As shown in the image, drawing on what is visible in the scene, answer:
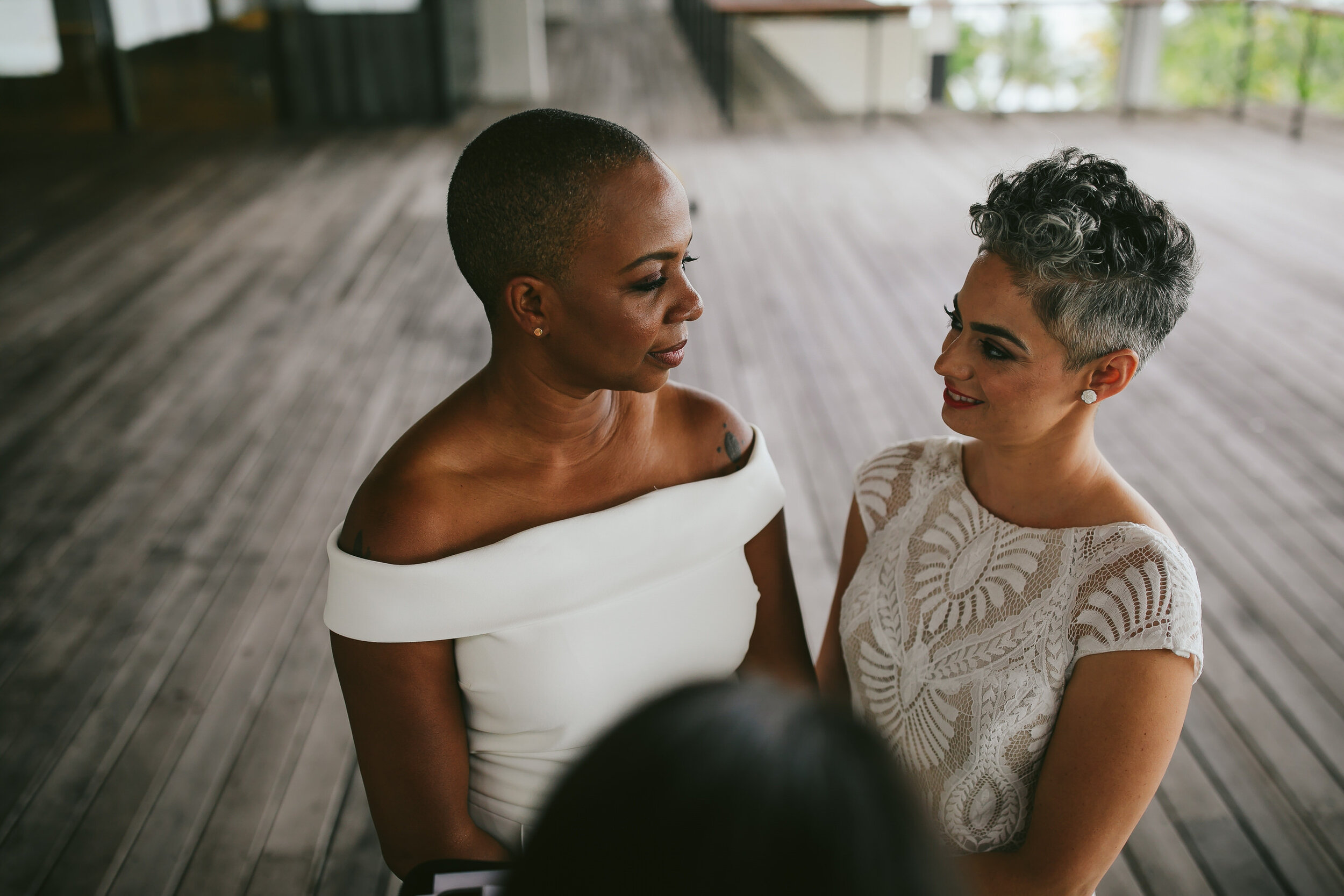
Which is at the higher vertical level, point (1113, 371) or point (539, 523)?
point (1113, 371)

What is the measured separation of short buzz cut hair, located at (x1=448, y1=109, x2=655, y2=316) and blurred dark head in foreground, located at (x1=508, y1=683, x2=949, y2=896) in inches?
24.7

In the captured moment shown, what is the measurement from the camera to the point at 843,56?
18031 mm

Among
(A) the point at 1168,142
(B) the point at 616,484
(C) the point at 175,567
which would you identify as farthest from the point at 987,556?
(A) the point at 1168,142

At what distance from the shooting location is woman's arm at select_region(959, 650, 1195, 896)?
1061 millimetres

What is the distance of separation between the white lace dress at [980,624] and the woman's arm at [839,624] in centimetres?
5

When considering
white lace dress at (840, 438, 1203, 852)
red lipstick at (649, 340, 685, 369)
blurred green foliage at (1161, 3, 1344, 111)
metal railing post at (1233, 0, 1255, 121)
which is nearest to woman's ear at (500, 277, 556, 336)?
red lipstick at (649, 340, 685, 369)

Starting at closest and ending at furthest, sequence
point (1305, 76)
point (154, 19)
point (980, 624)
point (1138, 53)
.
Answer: point (980, 624)
point (1305, 76)
point (154, 19)
point (1138, 53)

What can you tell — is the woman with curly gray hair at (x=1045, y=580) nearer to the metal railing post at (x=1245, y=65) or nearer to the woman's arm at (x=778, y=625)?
the woman's arm at (x=778, y=625)

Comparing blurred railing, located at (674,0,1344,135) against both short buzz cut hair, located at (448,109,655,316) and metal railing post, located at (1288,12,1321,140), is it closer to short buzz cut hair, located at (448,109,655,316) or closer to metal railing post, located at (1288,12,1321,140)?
metal railing post, located at (1288,12,1321,140)

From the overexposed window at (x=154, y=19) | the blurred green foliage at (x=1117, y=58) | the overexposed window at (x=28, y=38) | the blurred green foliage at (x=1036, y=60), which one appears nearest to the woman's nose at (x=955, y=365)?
the overexposed window at (x=154, y=19)

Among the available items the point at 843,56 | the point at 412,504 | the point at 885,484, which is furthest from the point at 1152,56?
the point at 412,504

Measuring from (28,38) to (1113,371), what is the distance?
8970 mm

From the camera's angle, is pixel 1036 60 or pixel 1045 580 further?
pixel 1036 60

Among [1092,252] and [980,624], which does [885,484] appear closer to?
[980,624]
